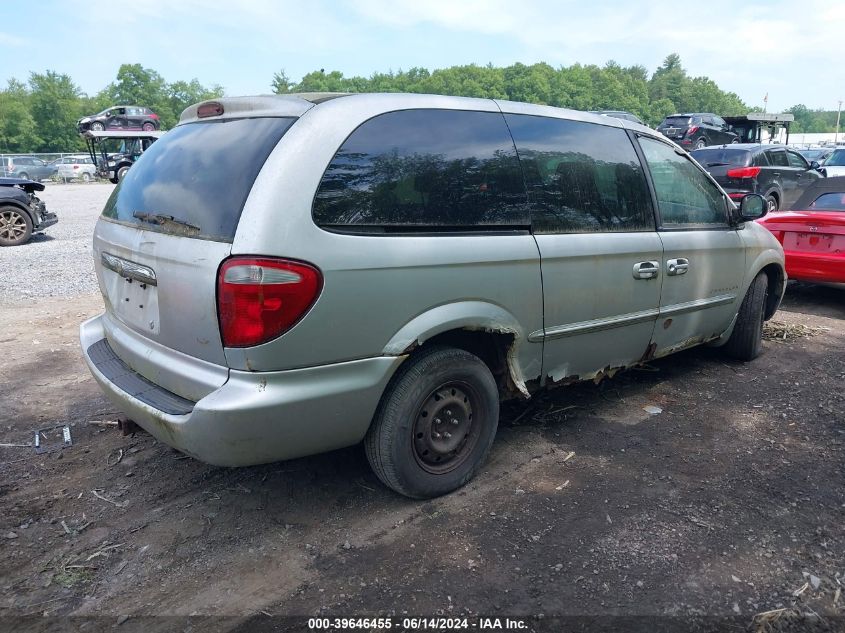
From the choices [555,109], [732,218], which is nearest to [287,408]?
[555,109]

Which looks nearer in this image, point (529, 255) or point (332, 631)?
point (332, 631)

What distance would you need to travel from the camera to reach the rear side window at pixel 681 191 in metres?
4.15

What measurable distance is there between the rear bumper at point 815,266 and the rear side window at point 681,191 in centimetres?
287

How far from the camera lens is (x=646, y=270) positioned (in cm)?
386

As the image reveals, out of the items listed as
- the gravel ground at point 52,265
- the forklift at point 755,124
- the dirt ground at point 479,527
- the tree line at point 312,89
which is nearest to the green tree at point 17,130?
Answer: the tree line at point 312,89

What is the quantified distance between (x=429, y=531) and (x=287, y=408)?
0.90 m

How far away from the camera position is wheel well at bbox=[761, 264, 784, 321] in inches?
206

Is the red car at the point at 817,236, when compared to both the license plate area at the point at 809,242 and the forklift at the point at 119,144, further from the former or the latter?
the forklift at the point at 119,144

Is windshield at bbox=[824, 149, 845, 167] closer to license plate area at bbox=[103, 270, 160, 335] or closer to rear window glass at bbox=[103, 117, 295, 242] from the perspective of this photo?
rear window glass at bbox=[103, 117, 295, 242]

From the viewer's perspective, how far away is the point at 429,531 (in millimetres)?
2896

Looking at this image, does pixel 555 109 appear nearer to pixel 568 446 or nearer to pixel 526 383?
pixel 526 383

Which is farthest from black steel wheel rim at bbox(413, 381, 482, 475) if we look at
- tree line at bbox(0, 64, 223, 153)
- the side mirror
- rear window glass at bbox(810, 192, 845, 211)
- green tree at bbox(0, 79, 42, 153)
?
green tree at bbox(0, 79, 42, 153)

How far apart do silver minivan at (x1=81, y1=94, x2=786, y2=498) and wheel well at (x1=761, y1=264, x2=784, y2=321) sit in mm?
1856

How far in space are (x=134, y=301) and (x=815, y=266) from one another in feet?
21.9
